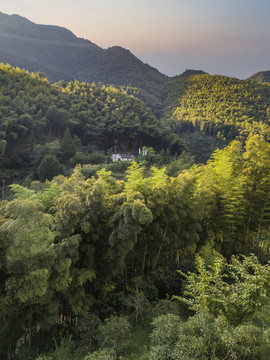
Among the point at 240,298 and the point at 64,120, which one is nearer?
the point at 240,298

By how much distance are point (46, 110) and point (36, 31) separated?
149120mm

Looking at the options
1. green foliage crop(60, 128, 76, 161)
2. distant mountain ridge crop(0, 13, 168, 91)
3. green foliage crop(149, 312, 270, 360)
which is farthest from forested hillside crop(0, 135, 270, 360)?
distant mountain ridge crop(0, 13, 168, 91)

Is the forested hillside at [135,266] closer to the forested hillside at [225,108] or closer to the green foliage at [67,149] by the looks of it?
the green foliage at [67,149]

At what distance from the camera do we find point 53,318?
18.1 feet

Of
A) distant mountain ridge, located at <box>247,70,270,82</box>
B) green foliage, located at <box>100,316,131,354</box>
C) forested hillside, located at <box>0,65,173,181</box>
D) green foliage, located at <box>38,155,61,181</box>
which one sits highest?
distant mountain ridge, located at <box>247,70,270,82</box>

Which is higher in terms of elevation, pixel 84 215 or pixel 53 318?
pixel 84 215

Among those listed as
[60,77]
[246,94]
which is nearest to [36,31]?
[60,77]

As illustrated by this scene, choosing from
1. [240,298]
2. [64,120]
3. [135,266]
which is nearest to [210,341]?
[240,298]

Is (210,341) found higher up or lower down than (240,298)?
lower down

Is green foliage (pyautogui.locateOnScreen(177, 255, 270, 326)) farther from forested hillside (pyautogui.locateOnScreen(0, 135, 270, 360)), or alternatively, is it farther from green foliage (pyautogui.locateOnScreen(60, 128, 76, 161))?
→ green foliage (pyautogui.locateOnScreen(60, 128, 76, 161))

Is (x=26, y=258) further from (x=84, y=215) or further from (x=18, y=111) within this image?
(x=18, y=111)

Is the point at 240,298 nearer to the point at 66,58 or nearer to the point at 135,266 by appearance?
the point at 135,266

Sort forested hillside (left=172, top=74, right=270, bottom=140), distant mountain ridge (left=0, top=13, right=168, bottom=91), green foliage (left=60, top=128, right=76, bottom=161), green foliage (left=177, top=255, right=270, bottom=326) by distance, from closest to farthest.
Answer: green foliage (left=177, top=255, right=270, bottom=326), green foliage (left=60, top=128, right=76, bottom=161), forested hillside (left=172, top=74, right=270, bottom=140), distant mountain ridge (left=0, top=13, right=168, bottom=91)

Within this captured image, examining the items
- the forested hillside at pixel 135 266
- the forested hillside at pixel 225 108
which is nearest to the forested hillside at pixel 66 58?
the forested hillside at pixel 225 108
